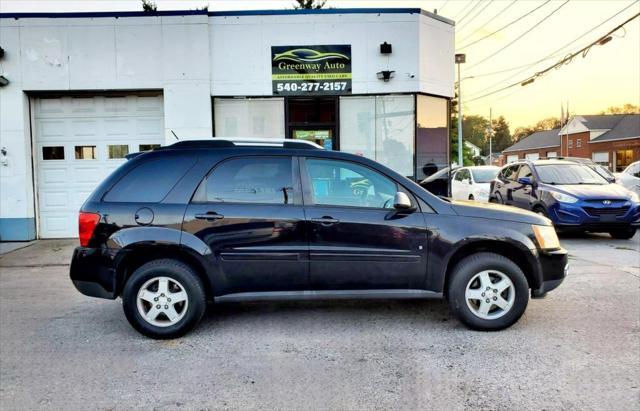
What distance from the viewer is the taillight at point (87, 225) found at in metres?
4.29

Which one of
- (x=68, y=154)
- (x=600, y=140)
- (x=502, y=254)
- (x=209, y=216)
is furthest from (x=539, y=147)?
(x=209, y=216)

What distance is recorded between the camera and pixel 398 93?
1073 centimetres

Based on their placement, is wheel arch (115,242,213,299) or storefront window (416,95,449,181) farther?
storefront window (416,95,449,181)

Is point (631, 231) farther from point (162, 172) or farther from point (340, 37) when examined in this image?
point (162, 172)

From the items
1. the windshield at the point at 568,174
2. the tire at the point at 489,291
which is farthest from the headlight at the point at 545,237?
the windshield at the point at 568,174

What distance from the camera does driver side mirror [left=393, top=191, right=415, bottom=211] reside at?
421cm

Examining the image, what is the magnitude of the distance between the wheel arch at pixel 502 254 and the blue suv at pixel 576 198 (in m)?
5.56

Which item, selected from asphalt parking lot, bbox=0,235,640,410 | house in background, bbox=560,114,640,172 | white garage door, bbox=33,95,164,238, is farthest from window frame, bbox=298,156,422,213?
house in background, bbox=560,114,640,172

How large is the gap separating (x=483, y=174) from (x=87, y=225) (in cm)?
1357

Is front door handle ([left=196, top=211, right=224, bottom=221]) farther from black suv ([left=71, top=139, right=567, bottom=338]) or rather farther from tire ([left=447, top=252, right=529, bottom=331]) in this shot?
tire ([left=447, top=252, right=529, bottom=331])

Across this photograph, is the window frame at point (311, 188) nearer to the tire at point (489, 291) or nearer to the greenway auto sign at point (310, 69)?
the tire at point (489, 291)

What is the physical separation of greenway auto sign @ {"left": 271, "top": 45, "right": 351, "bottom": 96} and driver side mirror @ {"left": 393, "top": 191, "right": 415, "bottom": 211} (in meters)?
6.88

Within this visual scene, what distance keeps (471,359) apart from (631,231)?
7.72 meters

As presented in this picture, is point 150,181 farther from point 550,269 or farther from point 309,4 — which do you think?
point 309,4
